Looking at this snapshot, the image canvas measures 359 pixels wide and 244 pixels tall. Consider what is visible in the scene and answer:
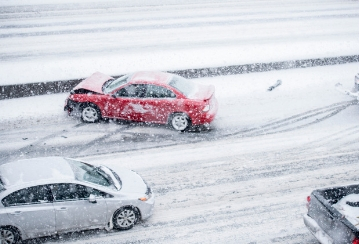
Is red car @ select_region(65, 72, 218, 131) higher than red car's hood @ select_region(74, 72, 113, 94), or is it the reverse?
red car's hood @ select_region(74, 72, 113, 94)

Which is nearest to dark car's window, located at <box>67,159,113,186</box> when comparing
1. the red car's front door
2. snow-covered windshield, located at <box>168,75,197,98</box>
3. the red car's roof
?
the red car's front door

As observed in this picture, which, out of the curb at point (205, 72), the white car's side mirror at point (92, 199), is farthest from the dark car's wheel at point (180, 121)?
the white car's side mirror at point (92, 199)

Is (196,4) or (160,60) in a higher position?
(196,4)

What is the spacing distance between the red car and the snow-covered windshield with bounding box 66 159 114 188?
12.2 feet

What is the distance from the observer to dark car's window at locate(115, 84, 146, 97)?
12.3 meters

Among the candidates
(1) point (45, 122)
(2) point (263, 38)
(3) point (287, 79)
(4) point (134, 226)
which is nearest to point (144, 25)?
(2) point (263, 38)

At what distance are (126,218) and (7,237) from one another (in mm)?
2182

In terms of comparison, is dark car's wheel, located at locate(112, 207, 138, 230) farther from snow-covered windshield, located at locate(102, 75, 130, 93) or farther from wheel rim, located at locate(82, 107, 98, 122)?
snow-covered windshield, located at locate(102, 75, 130, 93)

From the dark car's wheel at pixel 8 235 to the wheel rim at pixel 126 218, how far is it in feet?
6.09

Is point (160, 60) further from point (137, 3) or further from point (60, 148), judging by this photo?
point (137, 3)

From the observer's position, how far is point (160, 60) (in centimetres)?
1719

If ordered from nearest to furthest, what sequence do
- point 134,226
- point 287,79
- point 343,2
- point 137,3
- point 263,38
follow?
point 134,226 < point 287,79 < point 263,38 < point 137,3 < point 343,2

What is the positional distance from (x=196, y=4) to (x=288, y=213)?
65.6 feet

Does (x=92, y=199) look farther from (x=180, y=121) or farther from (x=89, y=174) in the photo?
(x=180, y=121)
